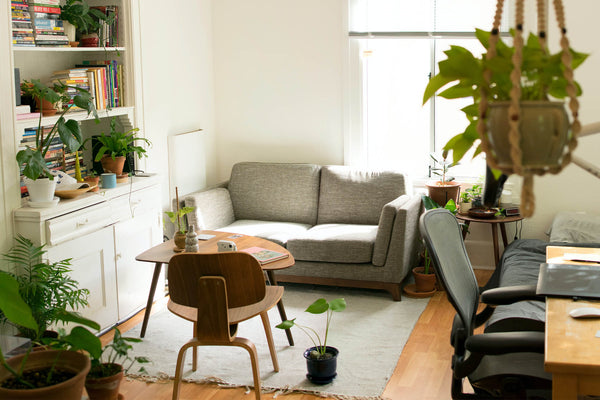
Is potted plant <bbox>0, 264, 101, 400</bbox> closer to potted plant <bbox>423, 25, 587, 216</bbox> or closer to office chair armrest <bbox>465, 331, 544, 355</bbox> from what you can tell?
office chair armrest <bbox>465, 331, 544, 355</bbox>

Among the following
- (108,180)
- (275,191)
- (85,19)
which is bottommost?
(275,191)

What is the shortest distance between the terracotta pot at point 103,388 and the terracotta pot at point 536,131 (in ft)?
5.80

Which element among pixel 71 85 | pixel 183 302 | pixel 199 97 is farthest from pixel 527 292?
pixel 199 97

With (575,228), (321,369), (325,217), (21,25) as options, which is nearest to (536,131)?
(321,369)

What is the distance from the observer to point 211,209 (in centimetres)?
559

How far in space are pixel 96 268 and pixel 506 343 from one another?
265 cm

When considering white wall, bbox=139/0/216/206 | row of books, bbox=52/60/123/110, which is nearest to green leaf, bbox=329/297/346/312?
row of books, bbox=52/60/123/110

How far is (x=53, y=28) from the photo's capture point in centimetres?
423

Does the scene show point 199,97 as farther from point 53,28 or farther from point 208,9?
point 53,28

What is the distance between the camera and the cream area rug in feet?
12.5

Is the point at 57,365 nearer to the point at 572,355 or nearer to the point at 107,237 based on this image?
the point at 572,355

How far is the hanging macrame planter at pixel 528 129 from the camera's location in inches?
41.1

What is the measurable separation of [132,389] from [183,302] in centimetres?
78

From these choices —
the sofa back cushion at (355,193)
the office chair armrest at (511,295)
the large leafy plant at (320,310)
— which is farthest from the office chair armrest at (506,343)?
the sofa back cushion at (355,193)
